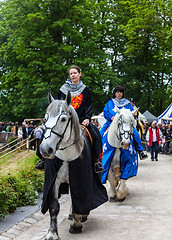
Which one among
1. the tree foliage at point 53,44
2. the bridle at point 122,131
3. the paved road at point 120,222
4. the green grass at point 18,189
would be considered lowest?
the paved road at point 120,222

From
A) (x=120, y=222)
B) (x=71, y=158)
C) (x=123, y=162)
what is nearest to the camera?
(x=71, y=158)

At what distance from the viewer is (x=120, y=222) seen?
620 centimetres

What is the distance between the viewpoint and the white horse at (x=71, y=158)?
477cm

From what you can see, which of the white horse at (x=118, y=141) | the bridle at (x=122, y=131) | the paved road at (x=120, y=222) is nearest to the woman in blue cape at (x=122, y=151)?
the white horse at (x=118, y=141)

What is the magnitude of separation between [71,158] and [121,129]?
2919 millimetres

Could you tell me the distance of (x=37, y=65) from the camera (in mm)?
25484

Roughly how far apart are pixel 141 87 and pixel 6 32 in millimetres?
16270

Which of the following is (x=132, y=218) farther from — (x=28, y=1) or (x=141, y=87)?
(x=141, y=87)

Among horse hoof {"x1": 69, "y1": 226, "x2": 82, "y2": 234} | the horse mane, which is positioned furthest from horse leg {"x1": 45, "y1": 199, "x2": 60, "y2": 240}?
the horse mane

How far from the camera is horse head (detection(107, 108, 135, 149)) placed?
783cm

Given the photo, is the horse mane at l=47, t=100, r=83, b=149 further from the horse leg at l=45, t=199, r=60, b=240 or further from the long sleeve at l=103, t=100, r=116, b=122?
the long sleeve at l=103, t=100, r=116, b=122

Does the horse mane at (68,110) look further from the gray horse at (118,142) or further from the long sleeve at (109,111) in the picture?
the long sleeve at (109,111)

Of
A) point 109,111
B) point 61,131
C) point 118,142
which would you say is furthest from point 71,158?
point 109,111

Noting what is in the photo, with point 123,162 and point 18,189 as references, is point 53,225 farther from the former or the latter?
point 123,162
